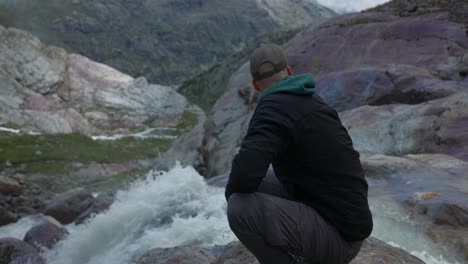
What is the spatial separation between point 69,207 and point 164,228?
1338 cm

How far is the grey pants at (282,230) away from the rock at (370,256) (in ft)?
7.53

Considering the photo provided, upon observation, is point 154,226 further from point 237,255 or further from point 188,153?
point 188,153

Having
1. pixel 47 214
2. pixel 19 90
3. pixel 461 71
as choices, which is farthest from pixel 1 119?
pixel 461 71

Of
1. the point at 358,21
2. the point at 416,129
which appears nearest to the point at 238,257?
the point at 416,129

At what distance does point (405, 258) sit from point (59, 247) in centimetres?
1468

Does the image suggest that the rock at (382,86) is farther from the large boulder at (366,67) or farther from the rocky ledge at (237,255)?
the rocky ledge at (237,255)

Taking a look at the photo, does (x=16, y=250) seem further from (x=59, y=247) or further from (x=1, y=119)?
(x=1, y=119)

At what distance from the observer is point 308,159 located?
5.50m

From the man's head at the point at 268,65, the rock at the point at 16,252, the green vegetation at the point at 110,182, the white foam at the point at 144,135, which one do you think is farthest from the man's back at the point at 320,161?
the white foam at the point at 144,135

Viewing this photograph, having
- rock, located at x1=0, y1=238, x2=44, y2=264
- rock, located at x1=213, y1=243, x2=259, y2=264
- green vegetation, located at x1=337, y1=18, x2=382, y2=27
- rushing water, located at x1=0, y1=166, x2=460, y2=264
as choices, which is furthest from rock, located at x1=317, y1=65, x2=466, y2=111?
rock, located at x1=213, y1=243, x2=259, y2=264

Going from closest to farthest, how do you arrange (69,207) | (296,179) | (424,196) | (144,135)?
(296,179) < (424,196) < (69,207) < (144,135)

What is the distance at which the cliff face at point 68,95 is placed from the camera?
8250cm

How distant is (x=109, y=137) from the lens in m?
86.3

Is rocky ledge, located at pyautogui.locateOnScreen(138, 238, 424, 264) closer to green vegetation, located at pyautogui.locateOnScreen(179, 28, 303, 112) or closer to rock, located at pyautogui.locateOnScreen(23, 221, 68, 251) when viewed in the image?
rock, located at pyautogui.locateOnScreen(23, 221, 68, 251)
